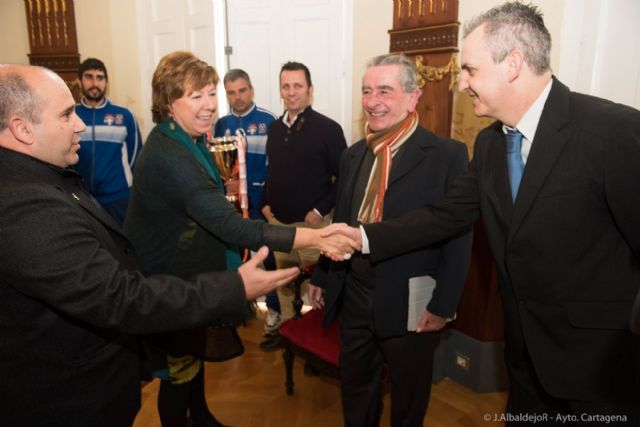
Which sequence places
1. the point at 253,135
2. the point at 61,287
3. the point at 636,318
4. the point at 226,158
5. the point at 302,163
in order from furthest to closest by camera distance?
1. the point at 253,135
2. the point at 302,163
3. the point at 226,158
4. the point at 61,287
5. the point at 636,318

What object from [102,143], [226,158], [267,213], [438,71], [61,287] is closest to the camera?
[61,287]

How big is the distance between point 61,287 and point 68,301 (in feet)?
0.13

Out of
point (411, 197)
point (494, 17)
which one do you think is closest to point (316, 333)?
point (411, 197)

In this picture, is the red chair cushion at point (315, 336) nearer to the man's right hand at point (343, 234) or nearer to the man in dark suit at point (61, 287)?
the man's right hand at point (343, 234)

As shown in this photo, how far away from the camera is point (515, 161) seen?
Answer: 144 cm

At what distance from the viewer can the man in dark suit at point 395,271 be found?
1900 millimetres

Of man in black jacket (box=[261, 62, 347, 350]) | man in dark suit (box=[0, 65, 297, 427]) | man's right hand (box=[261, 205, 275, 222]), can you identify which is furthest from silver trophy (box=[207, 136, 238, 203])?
man in dark suit (box=[0, 65, 297, 427])

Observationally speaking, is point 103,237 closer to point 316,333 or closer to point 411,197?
point 411,197

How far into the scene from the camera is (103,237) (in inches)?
51.3

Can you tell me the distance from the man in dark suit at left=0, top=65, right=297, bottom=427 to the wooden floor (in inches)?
55.9

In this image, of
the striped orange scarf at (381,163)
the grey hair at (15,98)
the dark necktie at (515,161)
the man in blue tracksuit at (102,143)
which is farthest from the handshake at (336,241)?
the man in blue tracksuit at (102,143)

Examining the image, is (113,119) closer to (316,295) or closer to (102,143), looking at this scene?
(102,143)

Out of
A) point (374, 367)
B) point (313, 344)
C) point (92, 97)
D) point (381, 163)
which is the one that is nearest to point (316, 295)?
point (313, 344)

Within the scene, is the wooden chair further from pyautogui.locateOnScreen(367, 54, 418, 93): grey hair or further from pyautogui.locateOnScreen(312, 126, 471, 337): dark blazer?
pyautogui.locateOnScreen(367, 54, 418, 93): grey hair
